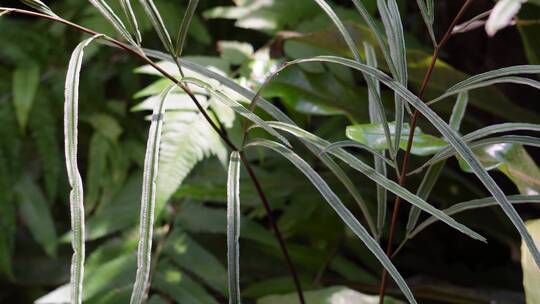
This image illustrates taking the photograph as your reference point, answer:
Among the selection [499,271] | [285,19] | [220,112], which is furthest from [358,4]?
[499,271]

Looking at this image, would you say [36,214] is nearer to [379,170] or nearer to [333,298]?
[333,298]

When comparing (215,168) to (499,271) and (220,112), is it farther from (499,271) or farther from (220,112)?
(499,271)

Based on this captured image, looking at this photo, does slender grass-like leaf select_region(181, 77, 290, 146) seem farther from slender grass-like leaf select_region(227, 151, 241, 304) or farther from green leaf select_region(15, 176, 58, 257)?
green leaf select_region(15, 176, 58, 257)

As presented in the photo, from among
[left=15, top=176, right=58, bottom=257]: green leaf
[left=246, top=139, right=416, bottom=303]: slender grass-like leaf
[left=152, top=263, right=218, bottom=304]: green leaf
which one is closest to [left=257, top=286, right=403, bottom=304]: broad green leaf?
[left=152, top=263, right=218, bottom=304]: green leaf

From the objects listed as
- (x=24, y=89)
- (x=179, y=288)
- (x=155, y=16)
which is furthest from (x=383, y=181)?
(x=24, y=89)

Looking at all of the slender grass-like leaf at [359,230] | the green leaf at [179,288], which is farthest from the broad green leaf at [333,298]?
the slender grass-like leaf at [359,230]

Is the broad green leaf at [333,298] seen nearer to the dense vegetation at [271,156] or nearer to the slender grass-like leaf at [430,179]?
the dense vegetation at [271,156]
